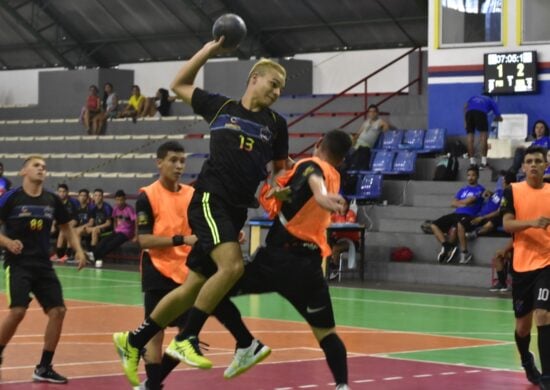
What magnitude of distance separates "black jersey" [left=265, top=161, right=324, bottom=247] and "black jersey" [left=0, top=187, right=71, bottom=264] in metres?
2.98

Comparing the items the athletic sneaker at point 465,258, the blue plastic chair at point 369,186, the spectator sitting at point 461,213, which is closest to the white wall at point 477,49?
the blue plastic chair at point 369,186

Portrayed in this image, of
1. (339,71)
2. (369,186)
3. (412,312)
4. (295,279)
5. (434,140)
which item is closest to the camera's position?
(295,279)

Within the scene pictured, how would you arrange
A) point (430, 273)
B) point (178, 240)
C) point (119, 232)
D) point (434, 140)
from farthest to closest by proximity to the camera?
1. point (119, 232)
2. point (434, 140)
3. point (430, 273)
4. point (178, 240)

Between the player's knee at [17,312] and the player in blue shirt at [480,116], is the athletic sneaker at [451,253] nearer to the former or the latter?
the player in blue shirt at [480,116]

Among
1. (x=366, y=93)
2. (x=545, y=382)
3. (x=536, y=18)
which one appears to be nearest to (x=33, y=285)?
(x=545, y=382)

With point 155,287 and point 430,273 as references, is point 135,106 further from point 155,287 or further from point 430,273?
point 155,287

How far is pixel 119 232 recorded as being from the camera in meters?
27.5

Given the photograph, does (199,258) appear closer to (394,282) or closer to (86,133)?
(394,282)

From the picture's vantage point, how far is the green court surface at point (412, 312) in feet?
45.0

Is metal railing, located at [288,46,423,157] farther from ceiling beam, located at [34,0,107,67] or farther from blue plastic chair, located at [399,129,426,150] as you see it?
ceiling beam, located at [34,0,107,67]

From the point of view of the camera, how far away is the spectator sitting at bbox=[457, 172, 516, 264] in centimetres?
2319

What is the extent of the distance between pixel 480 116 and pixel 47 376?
1652 cm

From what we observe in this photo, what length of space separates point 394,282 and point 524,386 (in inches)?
493

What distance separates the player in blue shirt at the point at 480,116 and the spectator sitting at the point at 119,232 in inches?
294
